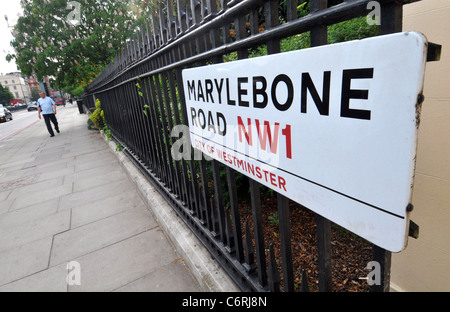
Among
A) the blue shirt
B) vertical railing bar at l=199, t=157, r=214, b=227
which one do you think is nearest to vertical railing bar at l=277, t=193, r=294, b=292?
vertical railing bar at l=199, t=157, r=214, b=227

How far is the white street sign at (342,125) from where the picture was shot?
2.10 ft

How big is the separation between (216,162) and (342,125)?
105 cm

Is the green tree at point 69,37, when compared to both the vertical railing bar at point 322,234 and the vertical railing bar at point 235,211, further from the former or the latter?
the vertical railing bar at point 322,234

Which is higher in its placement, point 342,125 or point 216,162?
point 342,125

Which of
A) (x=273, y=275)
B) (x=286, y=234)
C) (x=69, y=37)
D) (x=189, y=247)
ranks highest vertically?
(x=69, y=37)

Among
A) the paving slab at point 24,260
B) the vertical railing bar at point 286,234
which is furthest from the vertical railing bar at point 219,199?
the paving slab at point 24,260

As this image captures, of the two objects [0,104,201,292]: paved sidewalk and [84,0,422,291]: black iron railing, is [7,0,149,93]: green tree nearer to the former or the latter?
[0,104,201,292]: paved sidewalk

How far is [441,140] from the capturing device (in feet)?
4.50

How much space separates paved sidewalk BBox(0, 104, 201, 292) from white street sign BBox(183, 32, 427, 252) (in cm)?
150

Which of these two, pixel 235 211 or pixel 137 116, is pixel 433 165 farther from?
pixel 137 116

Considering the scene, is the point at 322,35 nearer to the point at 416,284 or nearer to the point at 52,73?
the point at 416,284

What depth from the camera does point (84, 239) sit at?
9.30 ft

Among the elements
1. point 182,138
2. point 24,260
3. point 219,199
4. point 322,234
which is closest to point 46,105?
point 24,260

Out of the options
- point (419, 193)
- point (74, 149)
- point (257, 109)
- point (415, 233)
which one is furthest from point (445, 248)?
point (74, 149)
